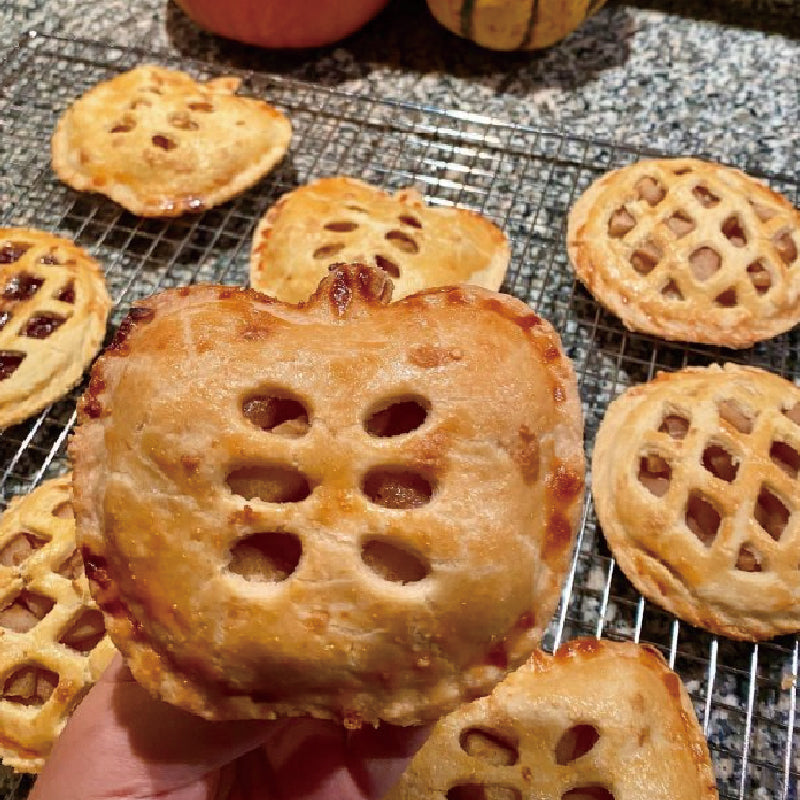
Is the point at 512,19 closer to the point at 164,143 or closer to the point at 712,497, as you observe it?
the point at 164,143

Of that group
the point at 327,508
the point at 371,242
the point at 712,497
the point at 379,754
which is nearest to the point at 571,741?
the point at 379,754

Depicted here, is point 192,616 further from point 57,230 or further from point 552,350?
point 57,230

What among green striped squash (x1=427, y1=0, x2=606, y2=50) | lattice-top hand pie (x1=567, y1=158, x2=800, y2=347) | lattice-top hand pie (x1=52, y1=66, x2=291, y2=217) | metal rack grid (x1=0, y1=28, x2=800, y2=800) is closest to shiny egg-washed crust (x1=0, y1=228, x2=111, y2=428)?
metal rack grid (x1=0, y1=28, x2=800, y2=800)

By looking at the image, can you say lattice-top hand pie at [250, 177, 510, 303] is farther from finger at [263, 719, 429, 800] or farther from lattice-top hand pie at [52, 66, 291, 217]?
finger at [263, 719, 429, 800]

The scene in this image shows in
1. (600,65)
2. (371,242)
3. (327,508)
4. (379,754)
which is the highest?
(327,508)

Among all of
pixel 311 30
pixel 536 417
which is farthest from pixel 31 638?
pixel 311 30
